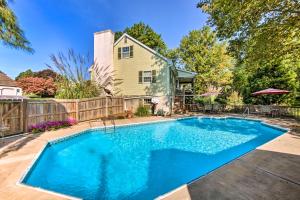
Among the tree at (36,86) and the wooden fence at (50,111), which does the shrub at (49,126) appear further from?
the tree at (36,86)

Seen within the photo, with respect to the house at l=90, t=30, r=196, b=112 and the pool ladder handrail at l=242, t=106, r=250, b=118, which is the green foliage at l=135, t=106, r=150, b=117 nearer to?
the house at l=90, t=30, r=196, b=112

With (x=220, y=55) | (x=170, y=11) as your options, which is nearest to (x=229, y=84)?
(x=220, y=55)

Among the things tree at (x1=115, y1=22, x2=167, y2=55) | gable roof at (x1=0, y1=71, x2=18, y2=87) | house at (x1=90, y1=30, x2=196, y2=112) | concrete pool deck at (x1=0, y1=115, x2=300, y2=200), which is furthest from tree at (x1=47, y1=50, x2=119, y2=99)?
tree at (x1=115, y1=22, x2=167, y2=55)

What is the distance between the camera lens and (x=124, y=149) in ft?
28.5

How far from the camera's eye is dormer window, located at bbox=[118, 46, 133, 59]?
19.4 metres

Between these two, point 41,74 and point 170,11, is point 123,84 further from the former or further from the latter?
point 41,74

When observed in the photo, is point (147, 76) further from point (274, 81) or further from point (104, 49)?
point (274, 81)

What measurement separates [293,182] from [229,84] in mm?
27328

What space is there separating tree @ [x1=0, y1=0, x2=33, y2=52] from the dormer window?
14023 mm

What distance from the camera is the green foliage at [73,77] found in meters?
14.7

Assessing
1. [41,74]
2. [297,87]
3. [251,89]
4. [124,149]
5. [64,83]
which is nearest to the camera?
[124,149]

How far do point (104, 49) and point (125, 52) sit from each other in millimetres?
2520

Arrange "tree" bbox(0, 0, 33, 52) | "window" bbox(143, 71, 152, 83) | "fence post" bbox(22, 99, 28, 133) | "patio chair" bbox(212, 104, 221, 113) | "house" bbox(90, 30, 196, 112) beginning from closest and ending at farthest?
"tree" bbox(0, 0, 33, 52)
"fence post" bbox(22, 99, 28, 133)
"house" bbox(90, 30, 196, 112)
"window" bbox(143, 71, 152, 83)
"patio chair" bbox(212, 104, 221, 113)

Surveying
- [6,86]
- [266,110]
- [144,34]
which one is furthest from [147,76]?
[6,86]
